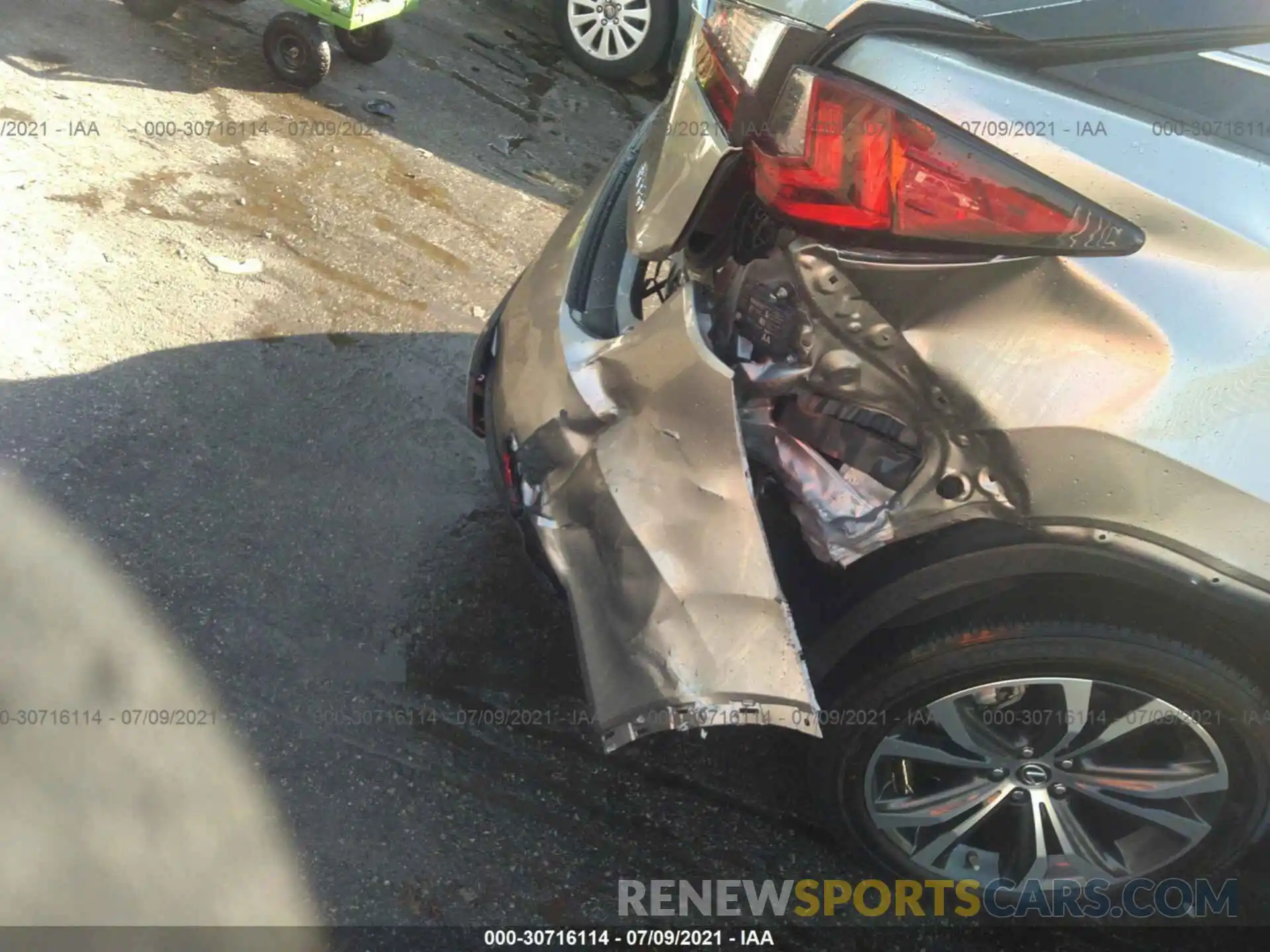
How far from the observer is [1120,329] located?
1653mm

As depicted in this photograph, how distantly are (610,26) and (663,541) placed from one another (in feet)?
16.5

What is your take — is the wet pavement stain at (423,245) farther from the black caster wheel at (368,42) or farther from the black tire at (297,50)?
the black caster wheel at (368,42)

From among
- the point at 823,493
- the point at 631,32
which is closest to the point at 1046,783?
the point at 823,493

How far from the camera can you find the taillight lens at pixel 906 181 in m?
1.63

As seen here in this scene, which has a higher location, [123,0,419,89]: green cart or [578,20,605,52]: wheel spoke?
[578,20,605,52]: wheel spoke

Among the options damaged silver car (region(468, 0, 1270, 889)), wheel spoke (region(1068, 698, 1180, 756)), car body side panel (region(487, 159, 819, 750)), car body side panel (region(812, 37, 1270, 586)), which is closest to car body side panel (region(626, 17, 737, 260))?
damaged silver car (region(468, 0, 1270, 889))

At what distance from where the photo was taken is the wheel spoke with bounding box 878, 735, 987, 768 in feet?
7.07

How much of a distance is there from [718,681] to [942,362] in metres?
0.73

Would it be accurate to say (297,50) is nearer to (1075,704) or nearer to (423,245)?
(423,245)

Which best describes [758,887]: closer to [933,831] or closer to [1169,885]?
[933,831]

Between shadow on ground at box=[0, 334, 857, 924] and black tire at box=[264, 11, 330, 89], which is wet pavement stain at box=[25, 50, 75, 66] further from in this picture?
shadow on ground at box=[0, 334, 857, 924]

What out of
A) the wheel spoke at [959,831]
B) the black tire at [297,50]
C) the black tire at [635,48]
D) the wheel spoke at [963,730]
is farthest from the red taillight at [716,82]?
the black tire at [635,48]

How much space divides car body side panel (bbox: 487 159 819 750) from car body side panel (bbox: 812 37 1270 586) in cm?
43

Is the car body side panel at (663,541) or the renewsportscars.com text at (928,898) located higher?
the car body side panel at (663,541)
